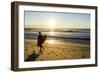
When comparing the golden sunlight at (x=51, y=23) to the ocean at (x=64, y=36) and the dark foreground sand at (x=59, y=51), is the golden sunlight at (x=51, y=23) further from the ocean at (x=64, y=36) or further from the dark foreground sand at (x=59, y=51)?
the dark foreground sand at (x=59, y=51)

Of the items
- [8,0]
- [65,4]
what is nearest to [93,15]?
[65,4]

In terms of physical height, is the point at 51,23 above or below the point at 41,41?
above

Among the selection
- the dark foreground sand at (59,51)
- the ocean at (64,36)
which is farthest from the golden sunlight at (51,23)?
the dark foreground sand at (59,51)

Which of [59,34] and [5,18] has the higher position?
[5,18]

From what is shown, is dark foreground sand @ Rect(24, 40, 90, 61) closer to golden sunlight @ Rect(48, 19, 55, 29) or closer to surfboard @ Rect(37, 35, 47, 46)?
surfboard @ Rect(37, 35, 47, 46)

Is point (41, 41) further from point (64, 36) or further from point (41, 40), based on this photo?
point (64, 36)

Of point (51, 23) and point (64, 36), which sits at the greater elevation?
point (51, 23)

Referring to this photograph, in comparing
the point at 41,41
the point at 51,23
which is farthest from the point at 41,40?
the point at 51,23

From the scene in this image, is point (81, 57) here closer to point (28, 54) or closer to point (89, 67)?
point (89, 67)

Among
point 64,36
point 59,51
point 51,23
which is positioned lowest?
point 59,51
